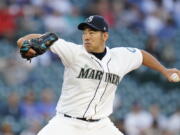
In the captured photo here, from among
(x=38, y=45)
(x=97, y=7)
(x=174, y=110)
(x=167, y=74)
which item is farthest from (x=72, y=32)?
(x=38, y=45)

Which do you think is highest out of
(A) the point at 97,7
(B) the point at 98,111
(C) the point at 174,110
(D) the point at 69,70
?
(D) the point at 69,70

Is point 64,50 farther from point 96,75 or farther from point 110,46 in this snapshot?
point 110,46

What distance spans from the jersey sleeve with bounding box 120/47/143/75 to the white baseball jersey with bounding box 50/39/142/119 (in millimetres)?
131

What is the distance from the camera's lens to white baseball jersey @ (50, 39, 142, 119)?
5.70 metres

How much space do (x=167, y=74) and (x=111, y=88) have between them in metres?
0.65

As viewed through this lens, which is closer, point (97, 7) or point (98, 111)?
point (98, 111)

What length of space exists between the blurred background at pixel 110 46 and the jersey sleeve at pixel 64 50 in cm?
419

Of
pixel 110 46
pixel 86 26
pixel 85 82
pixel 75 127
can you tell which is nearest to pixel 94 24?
pixel 86 26

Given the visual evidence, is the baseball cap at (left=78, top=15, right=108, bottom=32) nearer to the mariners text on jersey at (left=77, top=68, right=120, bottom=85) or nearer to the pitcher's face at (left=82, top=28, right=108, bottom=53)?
the pitcher's face at (left=82, top=28, right=108, bottom=53)

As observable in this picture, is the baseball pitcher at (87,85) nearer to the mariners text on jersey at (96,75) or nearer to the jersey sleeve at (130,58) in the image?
the mariners text on jersey at (96,75)

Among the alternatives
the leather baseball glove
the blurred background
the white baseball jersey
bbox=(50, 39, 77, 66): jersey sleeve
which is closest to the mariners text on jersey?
the white baseball jersey

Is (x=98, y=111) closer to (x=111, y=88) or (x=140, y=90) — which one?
(x=111, y=88)

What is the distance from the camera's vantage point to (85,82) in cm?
577

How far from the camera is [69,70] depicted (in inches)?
227
